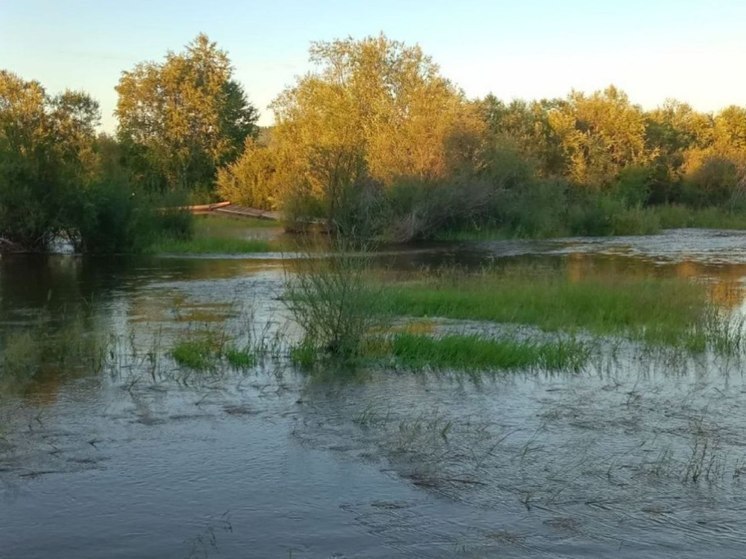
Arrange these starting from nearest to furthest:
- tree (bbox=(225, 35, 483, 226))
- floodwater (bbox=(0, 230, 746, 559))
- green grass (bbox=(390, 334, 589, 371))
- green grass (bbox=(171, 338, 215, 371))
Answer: floodwater (bbox=(0, 230, 746, 559)) → green grass (bbox=(171, 338, 215, 371)) → green grass (bbox=(390, 334, 589, 371)) → tree (bbox=(225, 35, 483, 226))

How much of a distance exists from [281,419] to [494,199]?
107ft

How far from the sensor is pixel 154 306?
1852 centimetres

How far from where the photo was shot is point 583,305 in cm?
1686

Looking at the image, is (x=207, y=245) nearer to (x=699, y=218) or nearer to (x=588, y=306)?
(x=588, y=306)

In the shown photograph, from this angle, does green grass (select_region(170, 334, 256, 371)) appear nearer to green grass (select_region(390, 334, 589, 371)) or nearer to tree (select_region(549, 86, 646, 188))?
green grass (select_region(390, 334, 589, 371))

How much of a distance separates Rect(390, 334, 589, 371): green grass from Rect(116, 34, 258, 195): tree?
5267cm

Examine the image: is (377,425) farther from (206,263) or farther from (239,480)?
(206,263)

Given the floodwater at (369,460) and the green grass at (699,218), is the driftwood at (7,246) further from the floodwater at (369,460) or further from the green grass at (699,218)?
the green grass at (699,218)

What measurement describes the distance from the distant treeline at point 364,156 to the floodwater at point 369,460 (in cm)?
1087

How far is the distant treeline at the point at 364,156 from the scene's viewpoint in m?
31.3

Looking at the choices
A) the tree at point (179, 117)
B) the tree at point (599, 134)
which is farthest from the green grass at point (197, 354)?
the tree at point (179, 117)

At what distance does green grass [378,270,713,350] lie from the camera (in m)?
14.8

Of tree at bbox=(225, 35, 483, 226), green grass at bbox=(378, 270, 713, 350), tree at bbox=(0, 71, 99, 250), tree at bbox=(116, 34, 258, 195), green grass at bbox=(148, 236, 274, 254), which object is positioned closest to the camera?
green grass at bbox=(378, 270, 713, 350)

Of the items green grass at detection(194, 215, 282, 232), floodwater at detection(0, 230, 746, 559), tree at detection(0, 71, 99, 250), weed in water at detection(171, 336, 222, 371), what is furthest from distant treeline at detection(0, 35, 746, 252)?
floodwater at detection(0, 230, 746, 559)
